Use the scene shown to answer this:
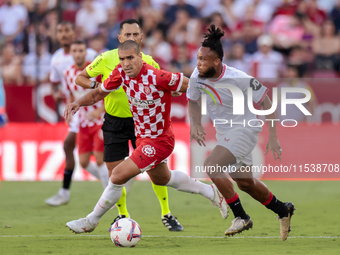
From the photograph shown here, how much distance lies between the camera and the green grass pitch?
5449 millimetres

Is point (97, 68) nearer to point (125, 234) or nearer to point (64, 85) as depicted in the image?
point (125, 234)

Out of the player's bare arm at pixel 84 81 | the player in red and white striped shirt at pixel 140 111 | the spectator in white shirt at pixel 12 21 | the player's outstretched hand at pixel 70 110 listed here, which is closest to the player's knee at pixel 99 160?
the player's bare arm at pixel 84 81

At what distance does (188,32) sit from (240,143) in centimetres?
877

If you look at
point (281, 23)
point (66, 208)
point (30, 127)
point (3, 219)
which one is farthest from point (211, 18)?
point (3, 219)

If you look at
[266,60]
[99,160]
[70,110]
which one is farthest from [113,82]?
[266,60]

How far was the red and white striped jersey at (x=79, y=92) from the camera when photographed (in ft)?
27.5

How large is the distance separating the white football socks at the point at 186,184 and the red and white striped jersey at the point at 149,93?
0.62m

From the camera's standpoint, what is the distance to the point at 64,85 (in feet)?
29.1

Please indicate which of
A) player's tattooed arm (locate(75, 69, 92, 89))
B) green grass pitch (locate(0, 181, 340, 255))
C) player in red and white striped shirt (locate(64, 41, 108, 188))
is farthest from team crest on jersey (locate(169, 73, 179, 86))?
player in red and white striped shirt (locate(64, 41, 108, 188))

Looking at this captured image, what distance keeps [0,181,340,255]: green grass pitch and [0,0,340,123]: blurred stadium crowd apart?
3.02 metres

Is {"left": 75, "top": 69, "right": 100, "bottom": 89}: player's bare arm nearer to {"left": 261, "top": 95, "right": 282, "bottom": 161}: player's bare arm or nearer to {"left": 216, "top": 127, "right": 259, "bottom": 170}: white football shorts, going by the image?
{"left": 216, "top": 127, "right": 259, "bottom": 170}: white football shorts

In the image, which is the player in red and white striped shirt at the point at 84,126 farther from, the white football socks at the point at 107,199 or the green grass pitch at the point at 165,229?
the white football socks at the point at 107,199

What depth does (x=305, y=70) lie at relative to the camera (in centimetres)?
1224

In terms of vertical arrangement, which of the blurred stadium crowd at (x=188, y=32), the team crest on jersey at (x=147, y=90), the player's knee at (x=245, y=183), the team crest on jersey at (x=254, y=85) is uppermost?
the blurred stadium crowd at (x=188, y=32)
